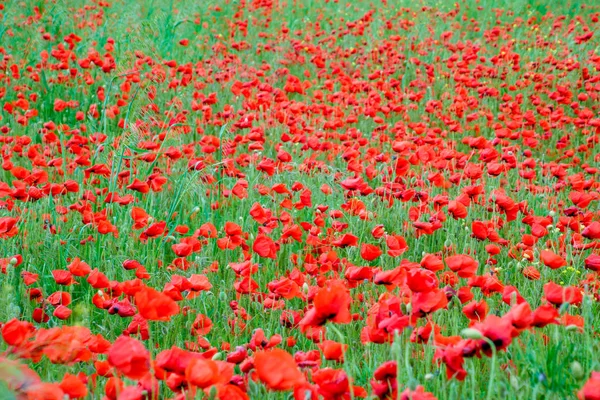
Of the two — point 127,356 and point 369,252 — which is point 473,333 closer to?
point 127,356

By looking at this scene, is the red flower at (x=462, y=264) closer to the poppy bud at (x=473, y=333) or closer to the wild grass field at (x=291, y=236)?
the wild grass field at (x=291, y=236)

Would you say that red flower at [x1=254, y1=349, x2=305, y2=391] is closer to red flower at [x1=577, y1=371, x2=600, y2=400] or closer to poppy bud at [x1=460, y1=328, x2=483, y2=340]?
poppy bud at [x1=460, y1=328, x2=483, y2=340]

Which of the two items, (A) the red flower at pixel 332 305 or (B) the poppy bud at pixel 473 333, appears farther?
(A) the red flower at pixel 332 305

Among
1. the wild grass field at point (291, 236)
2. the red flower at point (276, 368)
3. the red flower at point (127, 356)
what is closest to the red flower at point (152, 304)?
the wild grass field at point (291, 236)

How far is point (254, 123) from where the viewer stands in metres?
5.05

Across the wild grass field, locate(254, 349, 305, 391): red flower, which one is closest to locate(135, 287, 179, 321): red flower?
the wild grass field

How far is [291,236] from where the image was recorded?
2.84 metres

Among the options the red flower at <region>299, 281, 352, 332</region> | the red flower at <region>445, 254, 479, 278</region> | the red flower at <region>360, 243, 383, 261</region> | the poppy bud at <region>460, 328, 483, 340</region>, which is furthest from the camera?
the red flower at <region>360, 243, 383, 261</region>

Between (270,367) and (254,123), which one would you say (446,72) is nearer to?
(254,123)

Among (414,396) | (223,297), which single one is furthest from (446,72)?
(414,396)

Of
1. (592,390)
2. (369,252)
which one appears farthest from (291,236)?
(592,390)

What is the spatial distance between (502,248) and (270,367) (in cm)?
203

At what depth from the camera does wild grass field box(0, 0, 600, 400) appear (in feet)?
4.85

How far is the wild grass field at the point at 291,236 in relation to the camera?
1479mm
